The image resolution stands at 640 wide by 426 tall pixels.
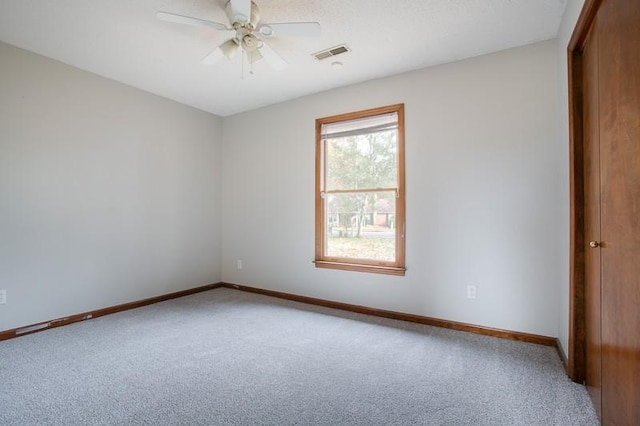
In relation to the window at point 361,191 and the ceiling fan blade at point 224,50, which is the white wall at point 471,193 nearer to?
the window at point 361,191

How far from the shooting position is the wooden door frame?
196 centimetres

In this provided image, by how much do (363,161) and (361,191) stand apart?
0.35 m

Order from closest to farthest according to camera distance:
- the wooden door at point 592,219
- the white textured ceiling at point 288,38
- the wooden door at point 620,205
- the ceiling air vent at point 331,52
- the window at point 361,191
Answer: the wooden door at point 620,205 < the wooden door at point 592,219 < the white textured ceiling at point 288,38 < the ceiling air vent at point 331,52 < the window at point 361,191

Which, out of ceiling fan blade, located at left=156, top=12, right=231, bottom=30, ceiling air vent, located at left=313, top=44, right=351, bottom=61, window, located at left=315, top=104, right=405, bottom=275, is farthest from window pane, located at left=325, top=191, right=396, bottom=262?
ceiling fan blade, located at left=156, top=12, right=231, bottom=30

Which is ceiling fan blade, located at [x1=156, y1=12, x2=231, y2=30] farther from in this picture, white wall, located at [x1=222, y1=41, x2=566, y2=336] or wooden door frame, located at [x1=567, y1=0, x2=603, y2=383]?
wooden door frame, located at [x1=567, y1=0, x2=603, y2=383]

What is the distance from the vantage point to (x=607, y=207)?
1.54 meters

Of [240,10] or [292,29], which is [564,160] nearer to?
[292,29]

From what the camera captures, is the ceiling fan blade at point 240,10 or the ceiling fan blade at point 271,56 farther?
the ceiling fan blade at point 271,56

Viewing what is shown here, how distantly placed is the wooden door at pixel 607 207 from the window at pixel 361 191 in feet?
4.85

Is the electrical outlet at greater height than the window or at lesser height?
lesser

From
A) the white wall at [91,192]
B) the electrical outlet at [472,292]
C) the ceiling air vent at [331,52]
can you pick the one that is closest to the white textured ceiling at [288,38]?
the ceiling air vent at [331,52]

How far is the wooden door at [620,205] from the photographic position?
123 cm

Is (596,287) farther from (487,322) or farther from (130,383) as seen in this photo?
(130,383)

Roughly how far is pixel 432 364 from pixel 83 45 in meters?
3.93
